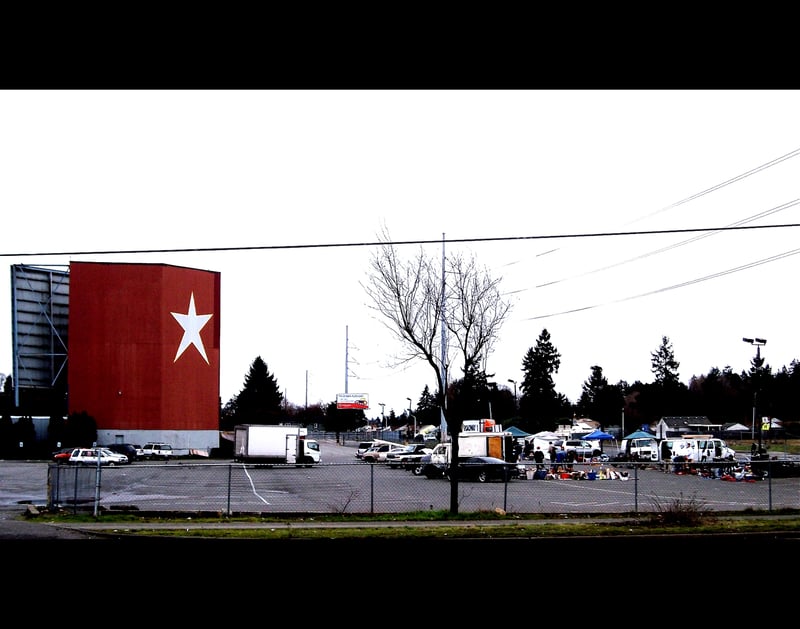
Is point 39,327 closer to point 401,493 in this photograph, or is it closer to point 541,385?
point 401,493

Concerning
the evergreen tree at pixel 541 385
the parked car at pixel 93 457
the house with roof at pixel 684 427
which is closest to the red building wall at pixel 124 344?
the parked car at pixel 93 457

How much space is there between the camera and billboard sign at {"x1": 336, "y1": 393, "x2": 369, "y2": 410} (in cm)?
10556

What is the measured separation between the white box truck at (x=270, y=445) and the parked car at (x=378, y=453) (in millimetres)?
6676

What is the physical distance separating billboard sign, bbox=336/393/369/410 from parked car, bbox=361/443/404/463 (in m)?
37.5

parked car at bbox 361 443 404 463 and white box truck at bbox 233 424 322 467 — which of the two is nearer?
white box truck at bbox 233 424 322 467

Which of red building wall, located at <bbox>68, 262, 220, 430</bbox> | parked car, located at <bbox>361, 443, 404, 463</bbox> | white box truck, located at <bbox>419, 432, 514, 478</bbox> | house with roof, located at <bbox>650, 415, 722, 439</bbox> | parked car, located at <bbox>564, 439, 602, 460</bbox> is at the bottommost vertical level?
parked car, located at <bbox>361, 443, 404, 463</bbox>

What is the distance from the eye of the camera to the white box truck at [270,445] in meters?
53.7

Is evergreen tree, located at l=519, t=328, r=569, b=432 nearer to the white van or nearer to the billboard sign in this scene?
the billboard sign

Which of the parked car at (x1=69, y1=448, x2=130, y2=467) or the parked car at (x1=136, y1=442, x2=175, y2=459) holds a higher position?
the parked car at (x1=69, y1=448, x2=130, y2=467)

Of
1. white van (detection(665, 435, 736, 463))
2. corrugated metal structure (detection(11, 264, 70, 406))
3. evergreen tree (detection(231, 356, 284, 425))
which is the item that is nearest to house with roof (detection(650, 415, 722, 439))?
white van (detection(665, 435, 736, 463))

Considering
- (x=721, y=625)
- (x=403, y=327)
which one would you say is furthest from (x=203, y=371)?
(x=721, y=625)

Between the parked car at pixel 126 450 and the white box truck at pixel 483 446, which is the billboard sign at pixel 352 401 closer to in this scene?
the parked car at pixel 126 450
